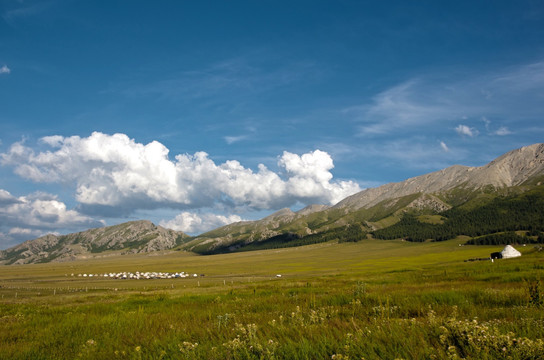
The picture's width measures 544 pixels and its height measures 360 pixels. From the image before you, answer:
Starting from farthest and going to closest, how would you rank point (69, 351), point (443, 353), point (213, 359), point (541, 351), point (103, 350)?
1. point (69, 351)
2. point (103, 350)
3. point (213, 359)
4. point (443, 353)
5. point (541, 351)

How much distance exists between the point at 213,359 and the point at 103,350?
12.2 feet

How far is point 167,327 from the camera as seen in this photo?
28.9 feet

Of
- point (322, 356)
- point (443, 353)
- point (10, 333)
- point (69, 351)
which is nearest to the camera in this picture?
point (443, 353)

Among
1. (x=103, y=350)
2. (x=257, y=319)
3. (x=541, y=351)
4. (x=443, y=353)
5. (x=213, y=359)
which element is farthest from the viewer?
(x=257, y=319)

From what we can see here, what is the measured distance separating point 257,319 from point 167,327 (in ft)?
8.16

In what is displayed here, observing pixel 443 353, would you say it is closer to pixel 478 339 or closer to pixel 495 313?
pixel 478 339

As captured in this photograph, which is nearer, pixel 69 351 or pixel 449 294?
pixel 69 351

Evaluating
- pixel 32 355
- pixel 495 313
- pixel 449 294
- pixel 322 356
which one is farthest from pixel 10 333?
pixel 449 294

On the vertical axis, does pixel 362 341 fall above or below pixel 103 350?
above

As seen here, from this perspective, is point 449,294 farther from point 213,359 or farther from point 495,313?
point 213,359

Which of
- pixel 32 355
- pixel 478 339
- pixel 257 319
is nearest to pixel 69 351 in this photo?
pixel 32 355

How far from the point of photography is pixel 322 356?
4.31 metres

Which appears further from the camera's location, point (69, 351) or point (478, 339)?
point (69, 351)

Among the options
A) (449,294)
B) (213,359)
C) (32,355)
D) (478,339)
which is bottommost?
(449,294)
